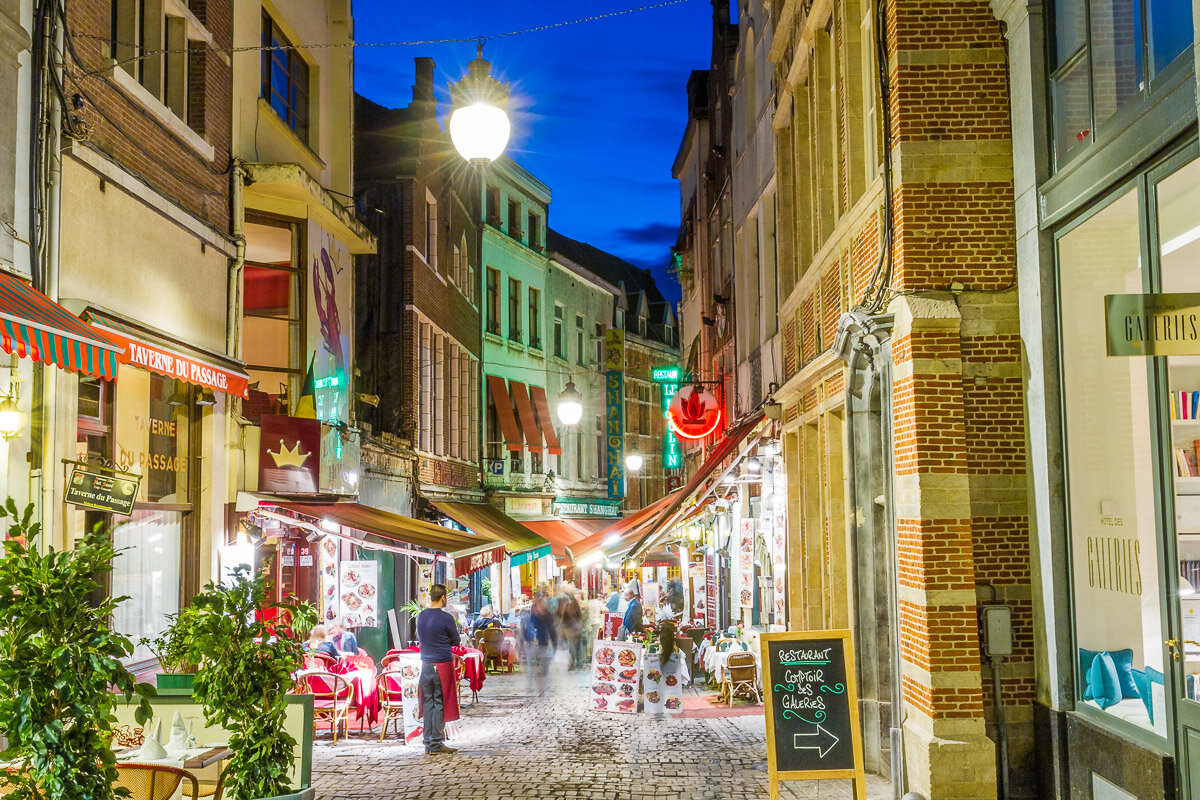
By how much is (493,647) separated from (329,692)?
8.77 metres

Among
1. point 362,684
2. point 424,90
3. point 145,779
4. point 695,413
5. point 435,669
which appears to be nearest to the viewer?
point 145,779

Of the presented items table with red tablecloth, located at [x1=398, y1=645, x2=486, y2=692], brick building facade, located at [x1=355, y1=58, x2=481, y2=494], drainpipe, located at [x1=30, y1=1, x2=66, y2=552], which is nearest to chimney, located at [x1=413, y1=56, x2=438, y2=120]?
brick building facade, located at [x1=355, y1=58, x2=481, y2=494]

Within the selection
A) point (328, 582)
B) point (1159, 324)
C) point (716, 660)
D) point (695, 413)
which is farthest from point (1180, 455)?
point (695, 413)

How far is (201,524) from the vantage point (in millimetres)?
Result: 13828

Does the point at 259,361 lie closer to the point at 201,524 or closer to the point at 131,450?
the point at 201,524

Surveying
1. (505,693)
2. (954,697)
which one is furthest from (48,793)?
(505,693)

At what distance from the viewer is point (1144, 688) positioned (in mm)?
7543

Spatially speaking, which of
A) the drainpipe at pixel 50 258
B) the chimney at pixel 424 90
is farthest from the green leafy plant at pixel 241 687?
the chimney at pixel 424 90

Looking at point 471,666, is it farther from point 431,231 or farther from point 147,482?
point 431,231

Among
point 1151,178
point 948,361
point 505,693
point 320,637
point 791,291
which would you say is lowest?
point 505,693

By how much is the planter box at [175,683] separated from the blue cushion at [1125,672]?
6606 mm

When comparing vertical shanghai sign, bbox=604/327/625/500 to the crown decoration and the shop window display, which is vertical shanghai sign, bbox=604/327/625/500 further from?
the shop window display

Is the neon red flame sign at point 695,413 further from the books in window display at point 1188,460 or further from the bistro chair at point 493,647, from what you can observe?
the books in window display at point 1188,460

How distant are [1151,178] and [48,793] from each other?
684cm
